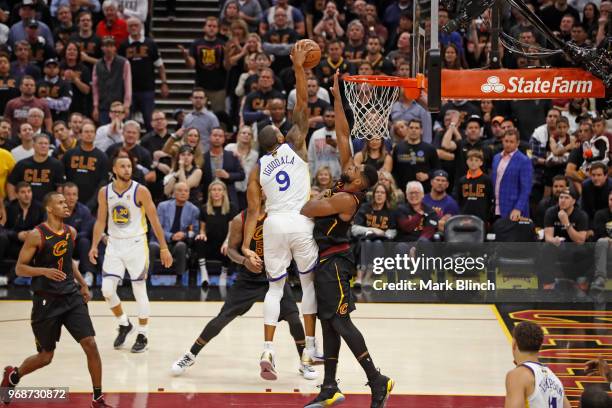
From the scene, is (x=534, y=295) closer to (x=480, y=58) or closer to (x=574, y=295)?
(x=574, y=295)

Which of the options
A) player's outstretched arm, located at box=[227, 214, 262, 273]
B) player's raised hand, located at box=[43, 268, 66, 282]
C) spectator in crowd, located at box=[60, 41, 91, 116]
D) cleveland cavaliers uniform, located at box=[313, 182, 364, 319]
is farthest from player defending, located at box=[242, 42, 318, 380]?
spectator in crowd, located at box=[60, 41, 91, 116]

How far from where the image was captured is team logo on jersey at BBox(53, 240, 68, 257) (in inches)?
340

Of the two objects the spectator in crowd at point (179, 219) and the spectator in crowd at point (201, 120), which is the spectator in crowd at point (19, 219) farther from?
the spectator in crowd at point (201, 120)

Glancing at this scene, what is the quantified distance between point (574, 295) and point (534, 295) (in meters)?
0.48

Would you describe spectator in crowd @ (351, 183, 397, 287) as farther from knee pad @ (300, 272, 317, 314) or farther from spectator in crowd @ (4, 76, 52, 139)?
spectator in crowd @ (4, 76, 52, 139)

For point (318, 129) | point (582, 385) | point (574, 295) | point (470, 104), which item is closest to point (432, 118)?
point (470, 104)

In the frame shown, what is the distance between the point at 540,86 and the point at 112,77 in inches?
353

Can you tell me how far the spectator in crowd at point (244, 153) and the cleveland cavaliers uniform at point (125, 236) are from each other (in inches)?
156

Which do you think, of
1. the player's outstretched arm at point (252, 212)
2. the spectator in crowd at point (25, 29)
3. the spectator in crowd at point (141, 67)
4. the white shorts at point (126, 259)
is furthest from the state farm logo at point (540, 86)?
the spectator in crowd at point (25, 29)

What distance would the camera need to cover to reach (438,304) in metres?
13.1

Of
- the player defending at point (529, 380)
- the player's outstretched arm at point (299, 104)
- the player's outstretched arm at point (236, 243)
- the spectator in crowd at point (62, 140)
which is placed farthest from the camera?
the spectator in crowd at point (62, 140)

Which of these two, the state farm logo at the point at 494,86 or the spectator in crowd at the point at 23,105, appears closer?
the state farm logo at the point at 494,86

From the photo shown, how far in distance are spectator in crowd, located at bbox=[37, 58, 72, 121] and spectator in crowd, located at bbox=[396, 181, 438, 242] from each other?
5713 mm

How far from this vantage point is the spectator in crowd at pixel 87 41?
1712 centimetres
